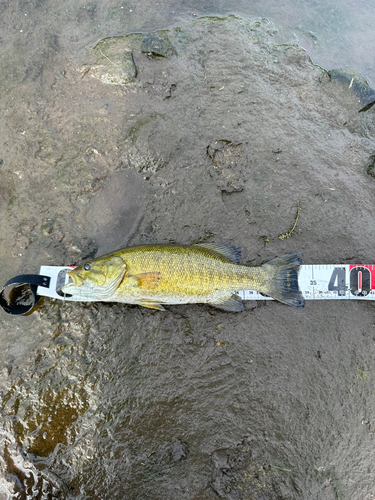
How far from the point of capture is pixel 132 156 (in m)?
4.86

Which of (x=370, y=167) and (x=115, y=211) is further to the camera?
(x=370, y=167)

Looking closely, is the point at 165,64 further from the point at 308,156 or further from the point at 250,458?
the point at 250,458

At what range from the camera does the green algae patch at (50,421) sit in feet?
13.8

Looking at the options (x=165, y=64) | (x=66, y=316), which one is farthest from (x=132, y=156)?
(x=66, y=316)

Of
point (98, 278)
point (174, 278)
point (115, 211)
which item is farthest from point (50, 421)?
point (115, 211)

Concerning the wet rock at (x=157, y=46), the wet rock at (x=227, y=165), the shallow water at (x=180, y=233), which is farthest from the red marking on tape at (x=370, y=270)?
the wet rock at (x=157, y=46)

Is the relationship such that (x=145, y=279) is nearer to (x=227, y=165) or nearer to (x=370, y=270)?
(x=227, y=165)

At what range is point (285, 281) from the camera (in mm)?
4387

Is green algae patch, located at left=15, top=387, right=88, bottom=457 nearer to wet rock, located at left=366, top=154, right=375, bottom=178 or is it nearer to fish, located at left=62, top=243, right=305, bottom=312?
fish, located at left=62, top=243, right=305, bottom=312

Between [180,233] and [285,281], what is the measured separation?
163 centimetres

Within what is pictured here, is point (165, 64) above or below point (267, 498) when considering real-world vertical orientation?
above

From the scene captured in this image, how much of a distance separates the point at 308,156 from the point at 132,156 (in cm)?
271

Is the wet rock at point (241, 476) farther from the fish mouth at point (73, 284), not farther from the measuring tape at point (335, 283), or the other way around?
the fish mouth at point (73, 284)

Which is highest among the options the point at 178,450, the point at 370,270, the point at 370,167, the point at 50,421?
the point at 370,167
